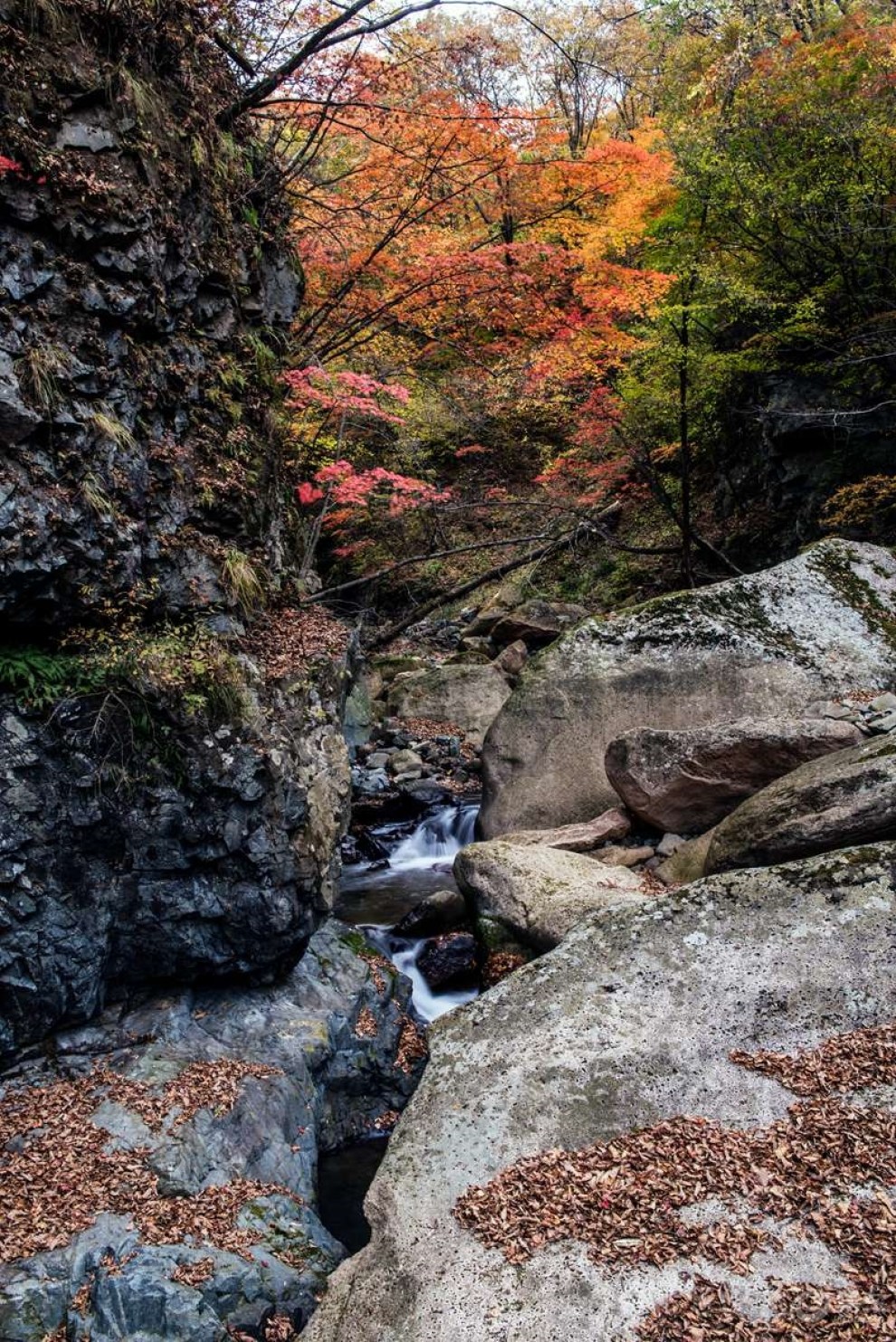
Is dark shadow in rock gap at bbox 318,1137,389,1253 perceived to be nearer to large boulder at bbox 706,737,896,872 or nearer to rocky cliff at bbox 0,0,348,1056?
rocky cliff at bbox 0,0,348,1056

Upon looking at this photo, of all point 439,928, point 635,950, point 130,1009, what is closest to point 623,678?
point 439,928

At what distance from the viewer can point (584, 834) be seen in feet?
27.7

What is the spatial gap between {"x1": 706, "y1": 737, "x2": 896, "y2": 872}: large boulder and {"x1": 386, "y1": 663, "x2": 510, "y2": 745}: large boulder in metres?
7.85

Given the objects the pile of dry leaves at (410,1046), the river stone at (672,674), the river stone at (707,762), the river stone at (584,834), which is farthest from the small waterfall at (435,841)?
the pile of dry leaves at (410,1046)

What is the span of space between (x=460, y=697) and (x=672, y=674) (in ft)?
19.3

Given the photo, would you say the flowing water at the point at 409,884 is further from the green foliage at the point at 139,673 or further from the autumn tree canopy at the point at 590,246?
the autumn tree canopy at the point at 590,246

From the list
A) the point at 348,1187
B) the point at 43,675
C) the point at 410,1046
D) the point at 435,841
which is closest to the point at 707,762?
the point at 410,1046

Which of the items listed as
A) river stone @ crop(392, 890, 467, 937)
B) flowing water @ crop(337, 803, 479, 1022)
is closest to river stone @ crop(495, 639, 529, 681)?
flowing water @ crop(337, 803, 479, 1022)

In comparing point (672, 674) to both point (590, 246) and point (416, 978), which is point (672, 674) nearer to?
point (416, 978)

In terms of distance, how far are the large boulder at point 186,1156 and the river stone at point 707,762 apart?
342cm

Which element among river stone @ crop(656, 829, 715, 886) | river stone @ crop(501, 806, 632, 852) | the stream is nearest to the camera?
the stream

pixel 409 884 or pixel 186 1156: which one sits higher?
pixel 186 1156

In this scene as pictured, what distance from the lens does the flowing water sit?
7.89 m

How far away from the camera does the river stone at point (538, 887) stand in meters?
6.91
